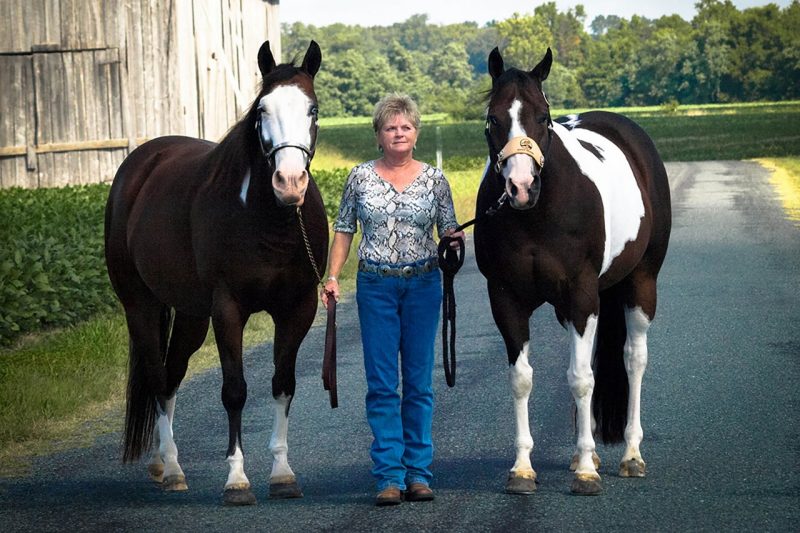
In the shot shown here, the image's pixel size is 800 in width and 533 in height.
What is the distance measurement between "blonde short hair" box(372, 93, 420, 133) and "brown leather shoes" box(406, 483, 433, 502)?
183cm

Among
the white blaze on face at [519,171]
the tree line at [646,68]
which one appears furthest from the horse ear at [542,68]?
the tree line at [646,68]

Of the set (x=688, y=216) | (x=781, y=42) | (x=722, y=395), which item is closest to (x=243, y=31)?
(x=688, y=216)

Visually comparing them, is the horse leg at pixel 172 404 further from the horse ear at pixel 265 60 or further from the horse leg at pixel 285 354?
the horse ear at pixel 265 60

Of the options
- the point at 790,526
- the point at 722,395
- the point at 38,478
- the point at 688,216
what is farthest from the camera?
the point at 688,216

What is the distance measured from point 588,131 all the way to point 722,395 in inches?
90.9

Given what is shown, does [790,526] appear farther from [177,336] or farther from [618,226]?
[177,336]

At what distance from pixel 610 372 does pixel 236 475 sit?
256 cm

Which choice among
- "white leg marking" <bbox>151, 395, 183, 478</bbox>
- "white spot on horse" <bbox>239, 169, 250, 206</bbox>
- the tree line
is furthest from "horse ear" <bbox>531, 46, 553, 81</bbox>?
the tree line

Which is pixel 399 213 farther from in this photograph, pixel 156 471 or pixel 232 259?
pixel 156 471

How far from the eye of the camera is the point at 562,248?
22.7 feet

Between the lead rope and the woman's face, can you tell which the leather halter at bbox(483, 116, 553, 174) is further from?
the lead rope

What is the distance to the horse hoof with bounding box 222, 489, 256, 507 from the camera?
6.54 metres

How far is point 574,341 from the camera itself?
6.96 m

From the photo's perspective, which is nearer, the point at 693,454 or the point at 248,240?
the point at 248,240
